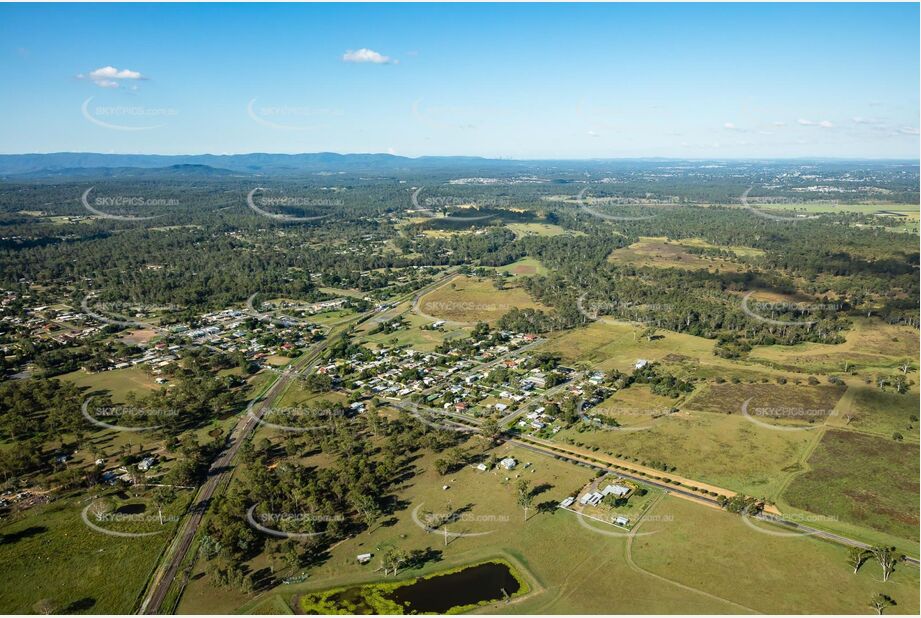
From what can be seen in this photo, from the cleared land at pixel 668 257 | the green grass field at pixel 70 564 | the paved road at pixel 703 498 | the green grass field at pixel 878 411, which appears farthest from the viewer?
the cleared land at pixel 668 257

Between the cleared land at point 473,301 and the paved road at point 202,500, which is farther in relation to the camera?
the cleared land at point 473,301

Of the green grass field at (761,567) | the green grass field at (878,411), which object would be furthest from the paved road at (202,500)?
the green grass field at (878,411)

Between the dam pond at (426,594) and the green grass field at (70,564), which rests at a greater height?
the green grass field at (70,564)

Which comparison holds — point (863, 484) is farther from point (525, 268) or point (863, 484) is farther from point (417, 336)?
point (525, 268)

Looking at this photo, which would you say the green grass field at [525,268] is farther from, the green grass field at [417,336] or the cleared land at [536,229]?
the green grass field at [417,336]

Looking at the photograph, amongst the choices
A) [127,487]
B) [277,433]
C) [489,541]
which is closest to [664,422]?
[489,541]

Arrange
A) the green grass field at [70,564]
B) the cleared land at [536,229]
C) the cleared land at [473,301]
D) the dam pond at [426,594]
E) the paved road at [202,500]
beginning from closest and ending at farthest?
1. the dam pond at [426,594]
2. the green grass field at [70,564]
3. the paved road at [202,500]
4. the cleared land at [473,301]
5. the cleared land at [536,229]

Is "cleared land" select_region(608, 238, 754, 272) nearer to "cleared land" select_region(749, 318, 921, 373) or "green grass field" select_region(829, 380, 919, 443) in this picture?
"cleared land" select_region(749, 318, 921, 373)

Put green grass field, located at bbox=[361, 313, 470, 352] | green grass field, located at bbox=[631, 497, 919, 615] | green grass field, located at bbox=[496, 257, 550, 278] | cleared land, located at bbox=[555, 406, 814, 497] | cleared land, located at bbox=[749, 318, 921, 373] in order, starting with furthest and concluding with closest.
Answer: green grass field, located at bbox=[496, 257, 550, 278]
green grass field, located at bbox=[361, 313, 470, 352]
cleared land, located at bbox=[749, 318, 921, 373]
cleared land, located at bbox=[555, 406, 814, 497]
green grass field, located at bbox=[631, 497, 919, 615]

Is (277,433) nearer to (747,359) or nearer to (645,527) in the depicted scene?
(645,527)

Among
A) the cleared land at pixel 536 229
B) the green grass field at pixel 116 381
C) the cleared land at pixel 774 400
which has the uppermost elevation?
the cleared land at pixel 536 229

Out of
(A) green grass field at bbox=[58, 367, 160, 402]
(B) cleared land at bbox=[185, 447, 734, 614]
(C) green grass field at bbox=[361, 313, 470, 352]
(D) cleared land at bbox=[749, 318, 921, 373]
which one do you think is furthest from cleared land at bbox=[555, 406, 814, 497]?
(A) green grass field at bbox=[58, 367, 160, 402]
